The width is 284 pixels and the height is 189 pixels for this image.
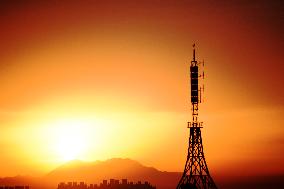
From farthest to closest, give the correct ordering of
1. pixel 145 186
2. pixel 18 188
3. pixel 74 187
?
pixel 145 186 < pixel 74 187 < pixel 18 188

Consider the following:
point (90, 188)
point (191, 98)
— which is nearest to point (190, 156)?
point (191, 98)

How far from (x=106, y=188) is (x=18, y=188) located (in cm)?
4139

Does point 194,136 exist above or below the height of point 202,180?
above

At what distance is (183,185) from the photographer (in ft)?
298

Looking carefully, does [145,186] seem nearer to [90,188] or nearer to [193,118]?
[90,188]

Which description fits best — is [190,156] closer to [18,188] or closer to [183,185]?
[183,185]

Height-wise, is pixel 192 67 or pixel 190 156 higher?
pixel 192 67

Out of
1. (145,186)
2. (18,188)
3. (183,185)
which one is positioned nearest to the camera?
(183,185)

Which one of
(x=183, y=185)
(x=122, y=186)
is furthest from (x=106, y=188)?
(x=183, y=185)

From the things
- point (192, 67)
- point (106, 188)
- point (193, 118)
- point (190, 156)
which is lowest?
point (106, 188)

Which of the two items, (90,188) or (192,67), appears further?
(90,188)

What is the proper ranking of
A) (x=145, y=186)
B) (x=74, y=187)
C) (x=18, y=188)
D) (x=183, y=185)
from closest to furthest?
(x=183, y=185)
(x=18, y=188)
(x=74, y=187)
(x=145, y=186)

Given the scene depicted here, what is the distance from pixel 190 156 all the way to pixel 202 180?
4.73 m

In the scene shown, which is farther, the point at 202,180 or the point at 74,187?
the point at 74,187
